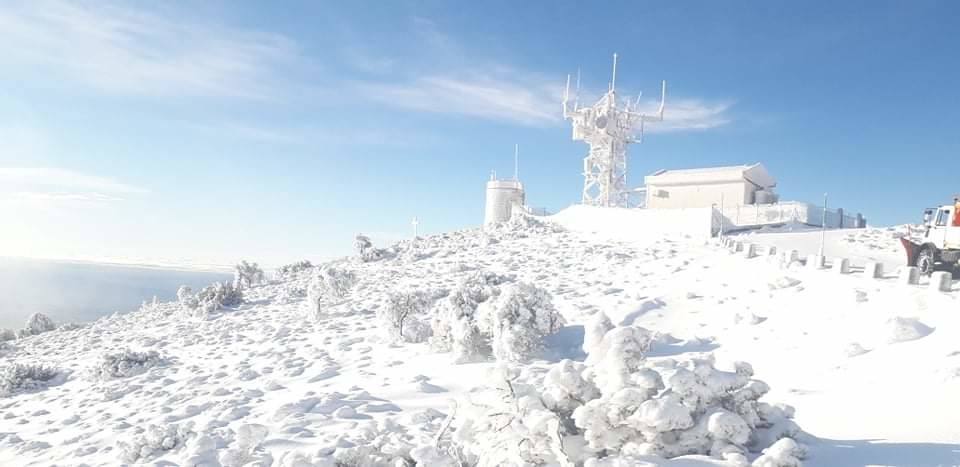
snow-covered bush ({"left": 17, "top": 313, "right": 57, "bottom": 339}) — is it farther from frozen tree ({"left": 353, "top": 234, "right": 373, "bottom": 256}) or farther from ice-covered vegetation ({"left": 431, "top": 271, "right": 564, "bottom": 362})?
ice-covered vegetation ({"left": 431, "top": 271, "right": 564, "bottom": 362})

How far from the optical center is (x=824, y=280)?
15.2 m

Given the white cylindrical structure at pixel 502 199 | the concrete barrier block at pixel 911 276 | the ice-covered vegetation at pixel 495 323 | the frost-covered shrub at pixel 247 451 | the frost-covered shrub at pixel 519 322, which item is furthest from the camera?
the white cylindrical structure at pixel 502 199

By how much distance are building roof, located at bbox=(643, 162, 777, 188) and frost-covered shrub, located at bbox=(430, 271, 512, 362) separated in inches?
930

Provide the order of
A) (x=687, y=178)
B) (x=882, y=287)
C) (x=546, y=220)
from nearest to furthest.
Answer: (x=882, y=287)
(x=687, y=178)
(x=546, y=220)

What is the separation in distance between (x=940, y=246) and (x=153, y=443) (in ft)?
66.5

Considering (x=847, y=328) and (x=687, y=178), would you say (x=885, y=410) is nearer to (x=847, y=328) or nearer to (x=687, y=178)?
(x=847, y=328)

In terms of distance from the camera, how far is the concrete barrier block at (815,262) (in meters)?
16.5

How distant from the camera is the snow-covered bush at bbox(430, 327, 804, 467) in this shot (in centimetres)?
562

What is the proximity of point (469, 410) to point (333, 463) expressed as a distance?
290 centimetres

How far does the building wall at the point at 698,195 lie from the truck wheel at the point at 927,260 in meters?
18.8

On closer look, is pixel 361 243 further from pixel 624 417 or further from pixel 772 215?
pixel 624 417

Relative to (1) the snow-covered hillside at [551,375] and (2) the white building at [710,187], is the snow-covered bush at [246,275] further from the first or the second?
(2) the white building at [710,187]

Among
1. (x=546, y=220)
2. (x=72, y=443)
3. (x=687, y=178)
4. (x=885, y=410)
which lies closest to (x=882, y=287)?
(x=885, y=410)

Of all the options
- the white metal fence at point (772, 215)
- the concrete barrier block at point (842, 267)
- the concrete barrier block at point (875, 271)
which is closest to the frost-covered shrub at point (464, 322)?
the concrete barrier block at point (842, 267)
